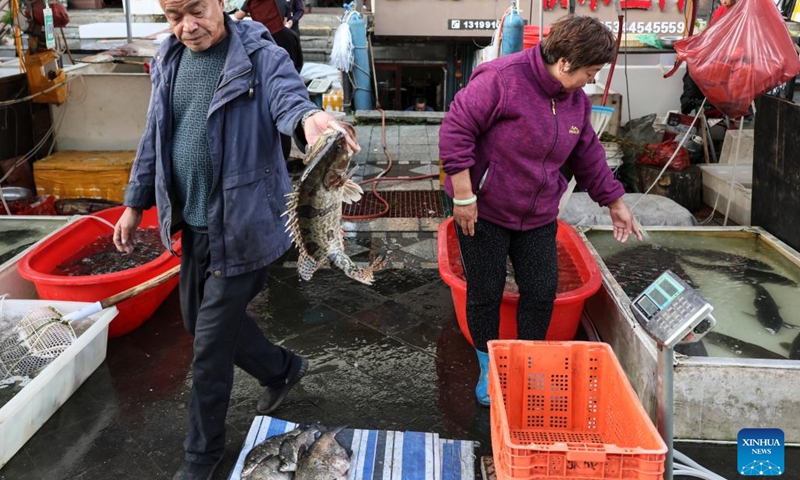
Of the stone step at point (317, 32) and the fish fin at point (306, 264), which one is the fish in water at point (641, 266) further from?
the stone step at point (317, 32)

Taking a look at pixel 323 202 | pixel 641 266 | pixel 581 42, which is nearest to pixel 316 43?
pixel 641 266

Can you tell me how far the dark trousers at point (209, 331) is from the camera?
9.56 ft

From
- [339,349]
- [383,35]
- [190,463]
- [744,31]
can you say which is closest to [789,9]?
[744,31]

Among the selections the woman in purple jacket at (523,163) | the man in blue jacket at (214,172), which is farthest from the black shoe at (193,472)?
the woman in purple jacket at (523,163)

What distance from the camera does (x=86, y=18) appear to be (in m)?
16.9

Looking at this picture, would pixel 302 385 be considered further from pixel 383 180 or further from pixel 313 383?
pixel 383 180

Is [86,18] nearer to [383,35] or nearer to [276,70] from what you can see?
[383,35]

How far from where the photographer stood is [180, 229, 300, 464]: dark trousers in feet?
9.56

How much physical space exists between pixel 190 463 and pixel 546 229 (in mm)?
2141

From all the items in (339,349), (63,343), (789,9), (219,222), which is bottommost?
(339,349)

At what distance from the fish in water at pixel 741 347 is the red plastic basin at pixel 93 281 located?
10.5ft

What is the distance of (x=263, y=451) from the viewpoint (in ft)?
10.5

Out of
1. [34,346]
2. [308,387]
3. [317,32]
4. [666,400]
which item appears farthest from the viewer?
[317,32]

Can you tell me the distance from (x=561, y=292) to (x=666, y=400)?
6.29 ft
